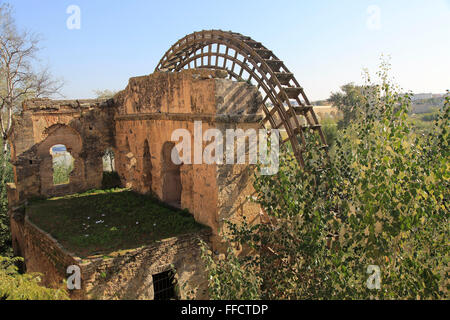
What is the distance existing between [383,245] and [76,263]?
530 cm

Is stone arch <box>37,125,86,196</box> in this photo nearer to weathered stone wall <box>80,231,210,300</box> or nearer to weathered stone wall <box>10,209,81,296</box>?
weathered stone wall <box>10,209,81,296</box>

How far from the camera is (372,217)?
4.21 metres

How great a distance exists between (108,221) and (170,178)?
2.25 meters

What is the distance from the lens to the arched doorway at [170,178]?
9883mm

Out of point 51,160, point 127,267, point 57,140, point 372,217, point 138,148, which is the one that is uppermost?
point 57,140

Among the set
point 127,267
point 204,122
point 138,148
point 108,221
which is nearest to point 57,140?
point 138,148

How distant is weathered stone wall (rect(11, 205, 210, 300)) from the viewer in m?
6.23

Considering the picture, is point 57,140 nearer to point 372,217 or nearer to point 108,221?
point 108,221

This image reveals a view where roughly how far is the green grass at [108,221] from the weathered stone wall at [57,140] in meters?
1.01

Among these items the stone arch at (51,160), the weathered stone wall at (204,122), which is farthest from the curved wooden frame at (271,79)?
the stone arch at (51,160)

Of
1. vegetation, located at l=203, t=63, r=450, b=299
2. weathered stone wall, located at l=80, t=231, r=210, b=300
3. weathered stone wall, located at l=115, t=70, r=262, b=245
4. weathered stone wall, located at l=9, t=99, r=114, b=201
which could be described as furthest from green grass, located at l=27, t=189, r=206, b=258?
vegetation, located at l=203, t=63, r=450, b=299

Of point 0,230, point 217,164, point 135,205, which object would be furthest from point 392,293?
point 0,230

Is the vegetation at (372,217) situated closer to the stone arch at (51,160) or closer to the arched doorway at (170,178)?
the arched doorway at (170,178)
